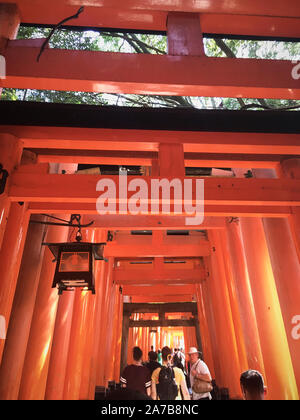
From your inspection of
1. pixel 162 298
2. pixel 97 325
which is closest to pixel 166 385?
pixel 97 325

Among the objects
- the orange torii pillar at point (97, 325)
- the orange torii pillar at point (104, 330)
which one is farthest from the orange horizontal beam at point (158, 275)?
the orange torii pillar at point (97, 325)

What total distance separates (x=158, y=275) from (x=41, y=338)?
21.9ft

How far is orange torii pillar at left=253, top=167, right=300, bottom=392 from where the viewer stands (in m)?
3.74

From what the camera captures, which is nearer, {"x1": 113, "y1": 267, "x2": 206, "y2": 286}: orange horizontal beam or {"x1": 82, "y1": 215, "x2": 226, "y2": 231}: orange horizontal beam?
{"x1": 82, "y1": 215, "x2": 226, "y2": 231}: orange horizontal beam

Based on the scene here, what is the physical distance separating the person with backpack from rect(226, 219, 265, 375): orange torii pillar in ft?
5.03

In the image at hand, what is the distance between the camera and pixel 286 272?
3.94 metres

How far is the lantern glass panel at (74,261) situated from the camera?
13.4 ft

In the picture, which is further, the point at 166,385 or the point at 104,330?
the point at 104,330

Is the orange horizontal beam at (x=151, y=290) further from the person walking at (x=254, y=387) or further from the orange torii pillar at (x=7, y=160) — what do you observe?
the person walking at (x=254, y=387)

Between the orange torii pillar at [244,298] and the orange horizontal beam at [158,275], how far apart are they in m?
4.69

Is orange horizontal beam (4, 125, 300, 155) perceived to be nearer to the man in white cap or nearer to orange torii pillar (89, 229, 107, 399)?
orange torii pillar (89, 229, 107, 399)

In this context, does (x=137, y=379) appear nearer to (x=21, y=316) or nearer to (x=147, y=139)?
(x=21, y=316)

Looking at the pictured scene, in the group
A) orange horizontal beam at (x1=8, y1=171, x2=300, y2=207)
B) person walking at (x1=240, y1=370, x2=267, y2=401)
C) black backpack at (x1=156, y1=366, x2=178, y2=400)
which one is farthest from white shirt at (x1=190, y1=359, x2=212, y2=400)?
orange horizontal beam at (x1=8, y1=171, x2=300, y2=207)
